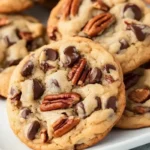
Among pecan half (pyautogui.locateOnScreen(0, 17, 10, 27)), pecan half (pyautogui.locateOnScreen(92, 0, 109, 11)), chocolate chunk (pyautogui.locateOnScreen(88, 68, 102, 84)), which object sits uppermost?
pecan half (pyautogui.locateOnScreen(92, 0, 109, 11))

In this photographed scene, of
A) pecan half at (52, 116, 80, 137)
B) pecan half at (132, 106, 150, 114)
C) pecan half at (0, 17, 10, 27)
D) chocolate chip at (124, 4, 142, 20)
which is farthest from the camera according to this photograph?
pecan half at (0, 17, 10, 27)

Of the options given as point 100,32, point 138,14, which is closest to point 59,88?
point 100,32

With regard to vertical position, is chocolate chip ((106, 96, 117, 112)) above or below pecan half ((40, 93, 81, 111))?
above

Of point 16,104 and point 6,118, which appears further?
point 6,118

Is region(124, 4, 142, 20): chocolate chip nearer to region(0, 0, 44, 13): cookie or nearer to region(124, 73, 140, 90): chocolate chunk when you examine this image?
region(124, 73, 140, 90): chocolate chunk

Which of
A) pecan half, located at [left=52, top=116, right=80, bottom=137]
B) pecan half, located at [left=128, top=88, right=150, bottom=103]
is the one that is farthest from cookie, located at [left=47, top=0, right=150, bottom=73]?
pecan half, located at [left=52, top=116, right=80, bottom=137]

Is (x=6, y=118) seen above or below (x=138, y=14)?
below

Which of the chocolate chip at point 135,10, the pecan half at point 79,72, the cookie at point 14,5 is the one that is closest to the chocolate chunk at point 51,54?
the pecan half at point 79,72

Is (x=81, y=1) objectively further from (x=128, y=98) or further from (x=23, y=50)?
(x=128, y=98)
